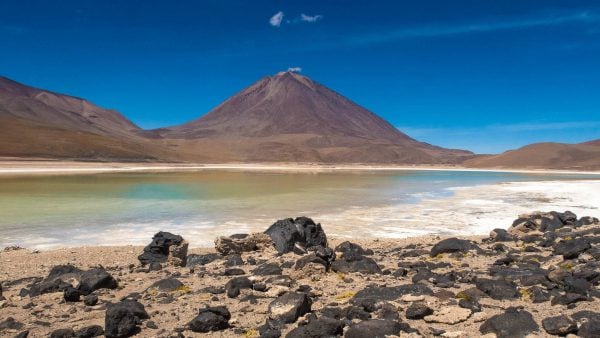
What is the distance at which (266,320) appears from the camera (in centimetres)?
495

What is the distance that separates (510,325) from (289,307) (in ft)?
7.56

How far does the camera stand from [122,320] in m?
4.75

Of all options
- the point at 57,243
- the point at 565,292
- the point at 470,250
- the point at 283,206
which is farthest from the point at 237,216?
the point at 565,292

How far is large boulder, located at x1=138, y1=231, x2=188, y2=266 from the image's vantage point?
841 centimetres

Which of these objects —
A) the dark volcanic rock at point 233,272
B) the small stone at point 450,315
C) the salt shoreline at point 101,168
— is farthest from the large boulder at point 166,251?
the salt shoreline at point 101,168

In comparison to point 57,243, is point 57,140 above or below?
above

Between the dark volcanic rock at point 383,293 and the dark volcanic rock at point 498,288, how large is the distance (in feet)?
2.45

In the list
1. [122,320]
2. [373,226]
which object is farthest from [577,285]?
[373,226]

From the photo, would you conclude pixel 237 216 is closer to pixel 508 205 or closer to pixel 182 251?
pixel 182 251

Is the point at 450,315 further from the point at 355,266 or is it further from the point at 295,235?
the point at 295,235

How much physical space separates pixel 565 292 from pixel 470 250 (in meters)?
3.33

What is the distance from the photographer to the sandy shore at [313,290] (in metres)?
4.96

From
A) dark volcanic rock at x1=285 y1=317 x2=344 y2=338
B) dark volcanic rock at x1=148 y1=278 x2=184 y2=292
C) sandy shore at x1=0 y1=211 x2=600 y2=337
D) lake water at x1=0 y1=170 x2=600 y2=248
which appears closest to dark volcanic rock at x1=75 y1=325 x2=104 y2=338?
sandy shore at x1=0 y1=211 x2=600 y2=337

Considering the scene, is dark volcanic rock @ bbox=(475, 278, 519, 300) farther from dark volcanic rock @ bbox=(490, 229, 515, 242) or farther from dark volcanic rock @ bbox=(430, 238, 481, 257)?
dark volcanic rock @ bbox=(490, 229, 515, 242)
